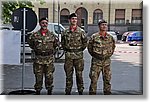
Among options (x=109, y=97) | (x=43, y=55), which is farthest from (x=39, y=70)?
(x=109, y=97)

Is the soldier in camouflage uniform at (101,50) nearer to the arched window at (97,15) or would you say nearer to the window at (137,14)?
the arched window at (97,15)

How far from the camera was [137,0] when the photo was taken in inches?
250

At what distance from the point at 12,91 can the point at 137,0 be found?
9.45 ft

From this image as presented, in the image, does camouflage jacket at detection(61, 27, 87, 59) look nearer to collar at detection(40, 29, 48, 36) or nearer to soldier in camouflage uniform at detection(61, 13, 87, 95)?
soldier in camouflage uniform at detection(61, 13, 87, 95)

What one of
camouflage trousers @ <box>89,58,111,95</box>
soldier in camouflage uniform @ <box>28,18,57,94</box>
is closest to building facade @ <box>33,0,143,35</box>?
soldier in camouflage uniform @ <box>28,18,57,94</box>

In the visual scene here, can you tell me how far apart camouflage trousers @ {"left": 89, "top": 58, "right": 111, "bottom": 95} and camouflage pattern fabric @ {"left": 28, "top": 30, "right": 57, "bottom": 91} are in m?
0.75

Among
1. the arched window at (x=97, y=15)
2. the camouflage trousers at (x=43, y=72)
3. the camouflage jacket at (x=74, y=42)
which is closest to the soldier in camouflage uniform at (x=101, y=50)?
the camouflage jacket at (x=74, y=42)

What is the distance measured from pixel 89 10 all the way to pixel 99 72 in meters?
1.26

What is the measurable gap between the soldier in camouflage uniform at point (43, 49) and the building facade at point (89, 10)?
38cm

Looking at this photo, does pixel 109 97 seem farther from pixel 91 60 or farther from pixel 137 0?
pixel 137 0

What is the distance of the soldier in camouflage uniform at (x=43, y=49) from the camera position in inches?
243

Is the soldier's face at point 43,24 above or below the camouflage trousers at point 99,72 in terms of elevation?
above

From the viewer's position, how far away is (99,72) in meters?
6.18

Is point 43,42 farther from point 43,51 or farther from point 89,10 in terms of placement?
point 89,10
